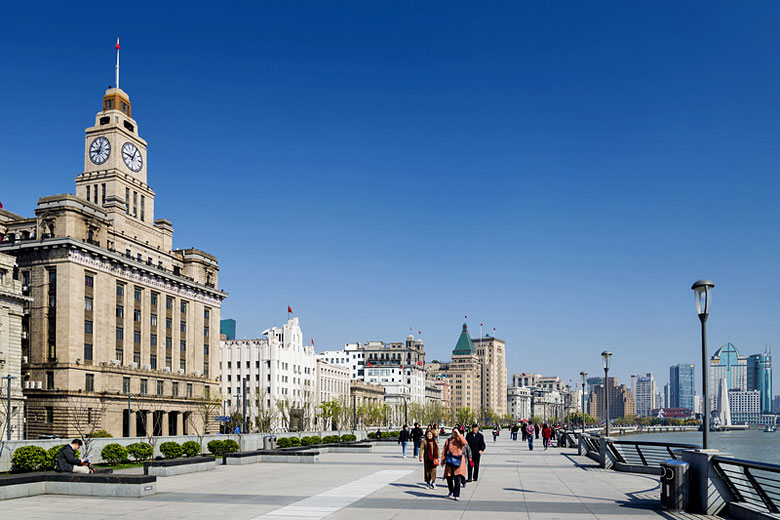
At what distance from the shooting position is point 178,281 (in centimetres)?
→ 9219

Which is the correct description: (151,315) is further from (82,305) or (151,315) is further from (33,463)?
(33,463)

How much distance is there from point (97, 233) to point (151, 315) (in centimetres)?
1303

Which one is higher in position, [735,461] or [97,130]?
[97,130]

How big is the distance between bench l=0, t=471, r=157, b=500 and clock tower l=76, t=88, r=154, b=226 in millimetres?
70138

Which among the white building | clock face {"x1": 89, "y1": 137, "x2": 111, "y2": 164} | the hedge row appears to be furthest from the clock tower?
the hedge row

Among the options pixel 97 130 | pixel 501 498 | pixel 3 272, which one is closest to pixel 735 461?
pixel 501 498

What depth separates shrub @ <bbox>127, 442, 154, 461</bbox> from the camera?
33844 millimetres

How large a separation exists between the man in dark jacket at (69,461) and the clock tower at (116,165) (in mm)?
69040

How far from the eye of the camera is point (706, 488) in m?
16.7

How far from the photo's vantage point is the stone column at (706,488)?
16.6 meters

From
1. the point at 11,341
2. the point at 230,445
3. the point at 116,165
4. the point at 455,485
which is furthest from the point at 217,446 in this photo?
the point at 116,165

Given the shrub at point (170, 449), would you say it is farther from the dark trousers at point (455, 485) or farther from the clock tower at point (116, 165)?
the clock tower at point (116, 165)

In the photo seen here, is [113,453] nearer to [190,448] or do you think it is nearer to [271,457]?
[190,448]

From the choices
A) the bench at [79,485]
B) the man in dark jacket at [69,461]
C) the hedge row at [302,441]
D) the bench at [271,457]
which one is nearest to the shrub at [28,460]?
the man in dark jacket at [69,461]
